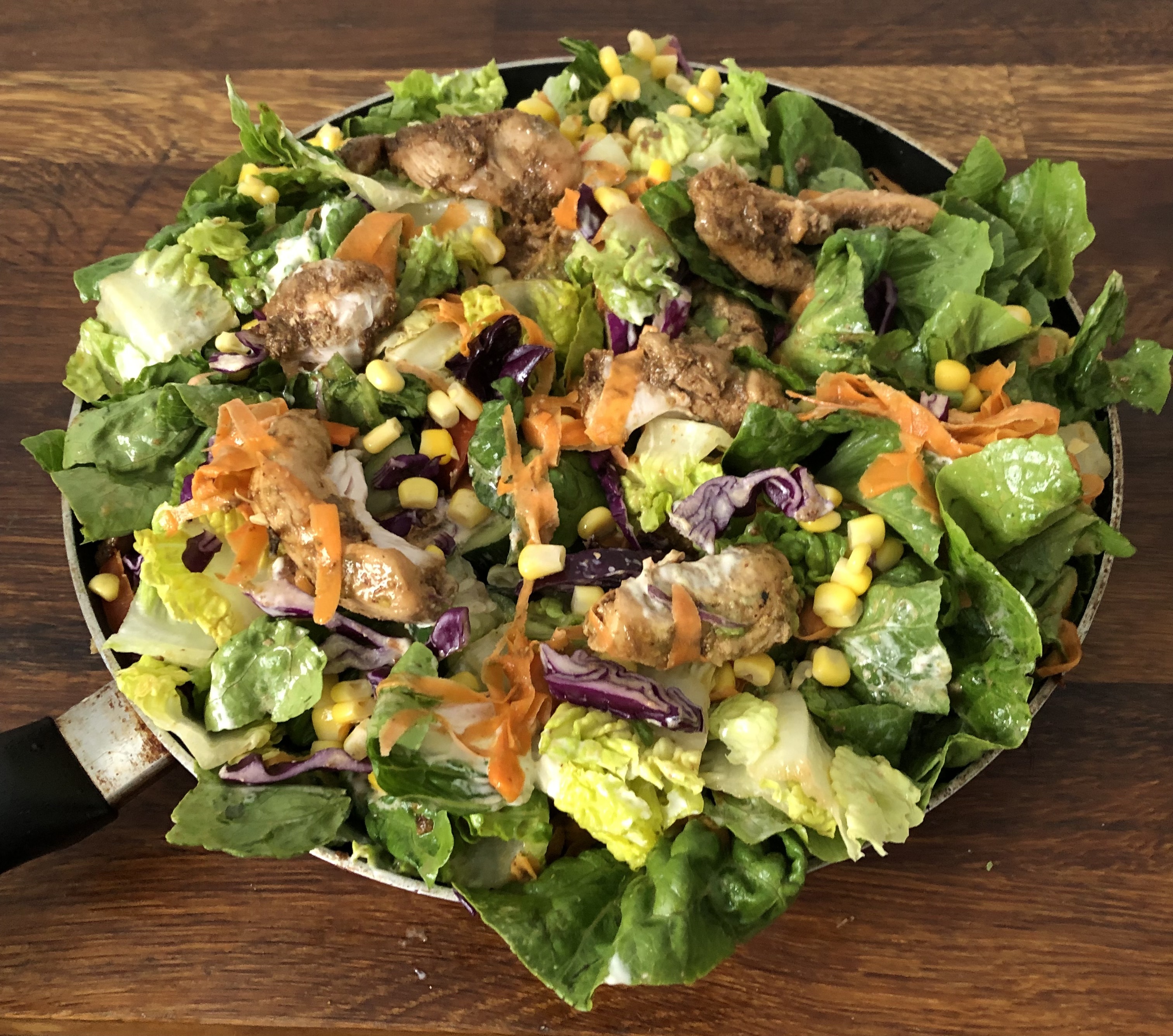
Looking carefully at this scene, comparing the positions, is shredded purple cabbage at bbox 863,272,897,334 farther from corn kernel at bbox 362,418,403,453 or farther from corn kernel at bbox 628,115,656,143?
corn kernel at bbox 362,418,403,453

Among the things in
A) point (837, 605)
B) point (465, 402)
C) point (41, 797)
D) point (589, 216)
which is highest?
point (589, 216)

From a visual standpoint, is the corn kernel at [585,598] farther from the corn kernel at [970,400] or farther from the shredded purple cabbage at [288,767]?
the corn kernel at [970,400]

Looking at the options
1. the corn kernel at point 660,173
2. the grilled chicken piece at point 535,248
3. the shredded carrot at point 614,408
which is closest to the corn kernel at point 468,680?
the shredded carrot at point 614,408

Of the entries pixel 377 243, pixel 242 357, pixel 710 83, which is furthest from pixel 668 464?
pixel 710 83

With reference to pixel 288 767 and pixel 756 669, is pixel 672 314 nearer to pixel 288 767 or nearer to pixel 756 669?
pixel 756 669

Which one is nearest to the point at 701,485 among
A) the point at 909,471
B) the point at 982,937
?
the point at 909,471

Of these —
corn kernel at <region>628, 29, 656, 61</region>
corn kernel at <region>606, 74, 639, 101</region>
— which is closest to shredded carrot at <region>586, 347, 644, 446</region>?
corn kernel at <region>606, 74, 639, 101</region>
